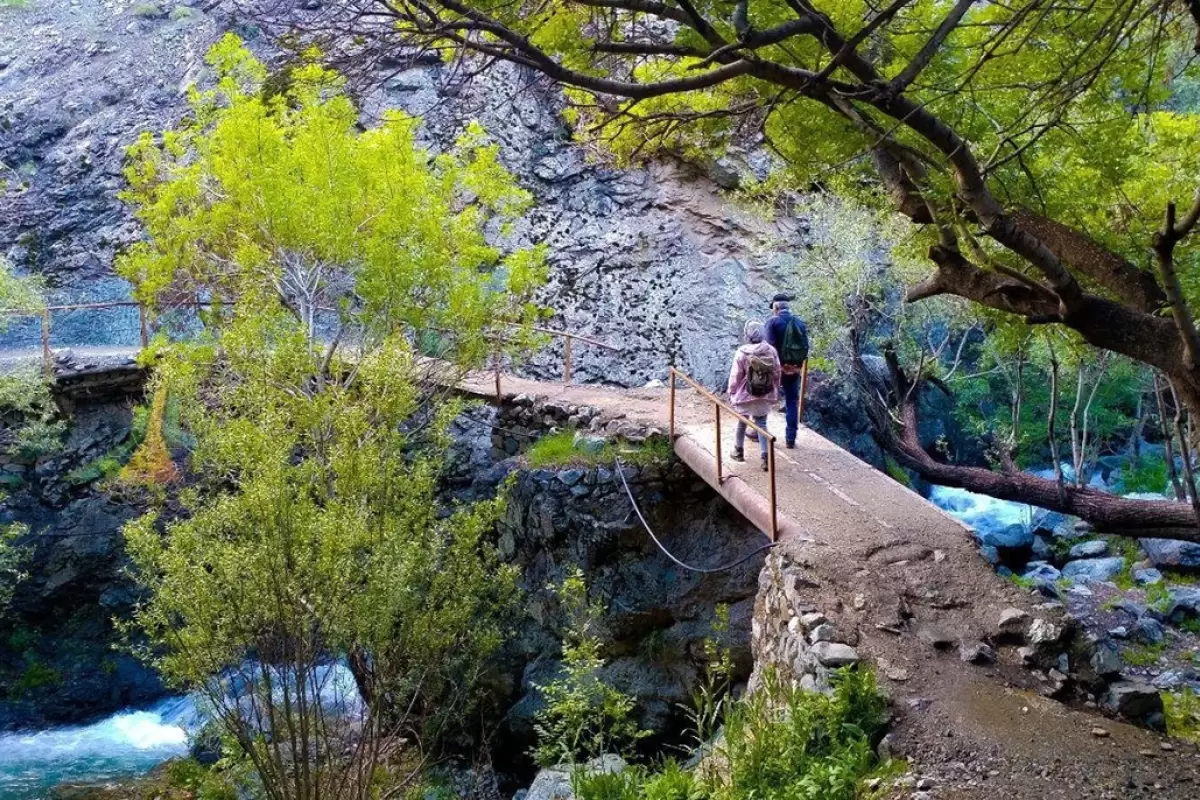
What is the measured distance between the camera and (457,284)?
12.2 meters

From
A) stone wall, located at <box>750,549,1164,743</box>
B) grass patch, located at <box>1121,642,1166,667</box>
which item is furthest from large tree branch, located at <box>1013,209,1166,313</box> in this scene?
grass patch, located at <box>1121,642,1166,667</box>

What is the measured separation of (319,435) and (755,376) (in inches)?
194

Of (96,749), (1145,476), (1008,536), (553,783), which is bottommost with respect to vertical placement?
(96,749)

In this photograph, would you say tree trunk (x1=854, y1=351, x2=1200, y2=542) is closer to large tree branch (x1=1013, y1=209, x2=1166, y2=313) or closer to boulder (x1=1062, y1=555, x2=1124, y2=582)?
large tree branch (x1=1013, y1=209, x2=1166, y2=313)

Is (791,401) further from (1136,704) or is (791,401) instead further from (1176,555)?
(1176,555)

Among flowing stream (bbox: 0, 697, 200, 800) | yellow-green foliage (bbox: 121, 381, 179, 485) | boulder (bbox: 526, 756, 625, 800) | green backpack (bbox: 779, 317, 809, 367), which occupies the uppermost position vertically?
green backpack (bbox: 779, 317, 809, 367)

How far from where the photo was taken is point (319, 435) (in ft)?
33.4

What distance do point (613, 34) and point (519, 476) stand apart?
739 cm

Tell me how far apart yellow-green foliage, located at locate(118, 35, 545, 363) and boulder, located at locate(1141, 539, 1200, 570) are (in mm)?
11558

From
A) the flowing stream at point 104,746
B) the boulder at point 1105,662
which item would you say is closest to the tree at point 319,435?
the flowing stream at point 104,746

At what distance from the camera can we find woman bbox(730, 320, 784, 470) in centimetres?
920

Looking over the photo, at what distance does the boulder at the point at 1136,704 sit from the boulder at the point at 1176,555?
36.1 ft

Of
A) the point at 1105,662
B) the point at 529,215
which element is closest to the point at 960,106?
the point at 1105,662

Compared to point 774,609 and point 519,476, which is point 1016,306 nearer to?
point 774,609
